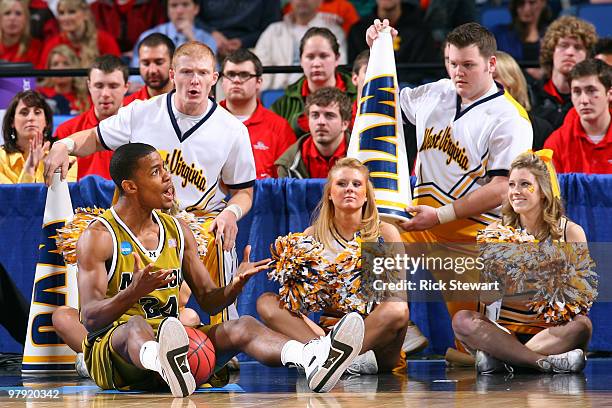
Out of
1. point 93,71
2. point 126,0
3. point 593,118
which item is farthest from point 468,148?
point 126,0

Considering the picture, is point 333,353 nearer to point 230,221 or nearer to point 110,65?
point 230,221

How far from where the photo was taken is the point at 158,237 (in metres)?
6.75

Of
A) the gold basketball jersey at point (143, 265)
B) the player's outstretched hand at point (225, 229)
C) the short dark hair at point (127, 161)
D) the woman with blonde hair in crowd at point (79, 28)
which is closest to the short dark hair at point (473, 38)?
the player's outstretched hand at point (225, 229)

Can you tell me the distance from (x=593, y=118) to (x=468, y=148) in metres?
1.57

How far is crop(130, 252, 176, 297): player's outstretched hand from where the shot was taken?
6.07 m

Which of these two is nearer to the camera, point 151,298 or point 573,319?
point 151,298

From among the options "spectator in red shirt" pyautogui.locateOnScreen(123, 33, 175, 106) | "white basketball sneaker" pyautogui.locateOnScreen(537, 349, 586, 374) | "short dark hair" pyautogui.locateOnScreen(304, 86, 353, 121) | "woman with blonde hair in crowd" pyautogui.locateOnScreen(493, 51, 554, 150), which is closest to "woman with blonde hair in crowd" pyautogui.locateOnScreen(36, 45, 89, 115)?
"spectator in red shirt" pyautogui.locateOnScreen(123, 33, 175, 106)

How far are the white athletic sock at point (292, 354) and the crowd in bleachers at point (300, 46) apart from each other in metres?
2.83

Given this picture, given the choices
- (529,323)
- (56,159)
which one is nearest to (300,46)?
(56,159)

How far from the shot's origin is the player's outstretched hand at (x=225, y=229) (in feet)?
23.9

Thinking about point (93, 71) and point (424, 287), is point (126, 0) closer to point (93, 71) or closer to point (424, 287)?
point (93, 71)

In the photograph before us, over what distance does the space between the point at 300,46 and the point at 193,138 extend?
2159 mm

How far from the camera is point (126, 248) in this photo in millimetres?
6598

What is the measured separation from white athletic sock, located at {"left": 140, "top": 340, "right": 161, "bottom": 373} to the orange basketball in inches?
9.4
